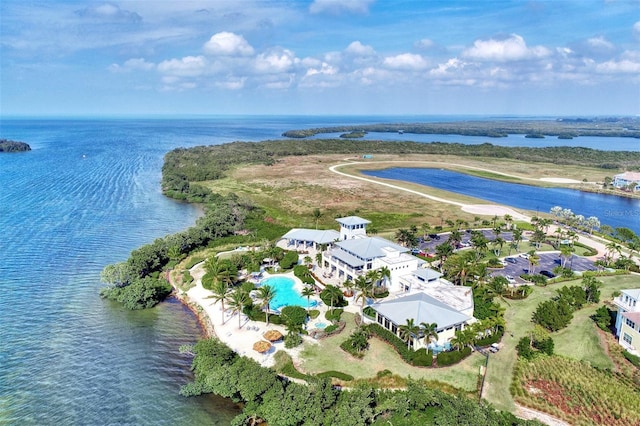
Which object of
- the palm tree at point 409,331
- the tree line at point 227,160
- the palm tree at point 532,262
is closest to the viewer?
the palm tree at point 409,331

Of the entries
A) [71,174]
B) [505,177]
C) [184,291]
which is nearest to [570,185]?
[505,177]

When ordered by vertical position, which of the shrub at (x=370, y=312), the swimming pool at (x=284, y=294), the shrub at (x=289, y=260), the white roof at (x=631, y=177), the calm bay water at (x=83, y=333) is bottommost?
the calm bay water at (x=83, y=333)

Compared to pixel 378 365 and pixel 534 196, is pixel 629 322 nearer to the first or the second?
pixel 378 365

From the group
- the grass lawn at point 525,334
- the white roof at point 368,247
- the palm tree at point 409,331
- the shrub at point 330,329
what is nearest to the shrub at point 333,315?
the shrub at point 330,329

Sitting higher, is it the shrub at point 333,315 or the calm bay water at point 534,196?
the calm bay water at point 534,196


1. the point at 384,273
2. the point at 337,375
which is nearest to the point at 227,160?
the point at 384,273

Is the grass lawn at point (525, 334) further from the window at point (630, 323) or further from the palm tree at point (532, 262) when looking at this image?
the palm tree at point (532, 262)

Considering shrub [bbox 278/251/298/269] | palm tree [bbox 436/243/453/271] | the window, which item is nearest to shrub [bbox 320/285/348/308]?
shrub [bbox 278/251/298/269]

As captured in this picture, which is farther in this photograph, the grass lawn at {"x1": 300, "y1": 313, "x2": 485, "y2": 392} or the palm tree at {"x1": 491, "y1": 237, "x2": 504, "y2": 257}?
the palm tree at {"x1": 491, "y1": 237, "x2": 504, "y2": 257}

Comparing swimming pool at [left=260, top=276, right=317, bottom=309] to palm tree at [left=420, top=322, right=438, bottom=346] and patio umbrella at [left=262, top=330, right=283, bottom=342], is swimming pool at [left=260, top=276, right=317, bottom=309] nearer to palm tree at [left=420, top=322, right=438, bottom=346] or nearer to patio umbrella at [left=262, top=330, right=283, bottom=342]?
patio umbrella at [left=262, top=330, right=283, bottom=342]
